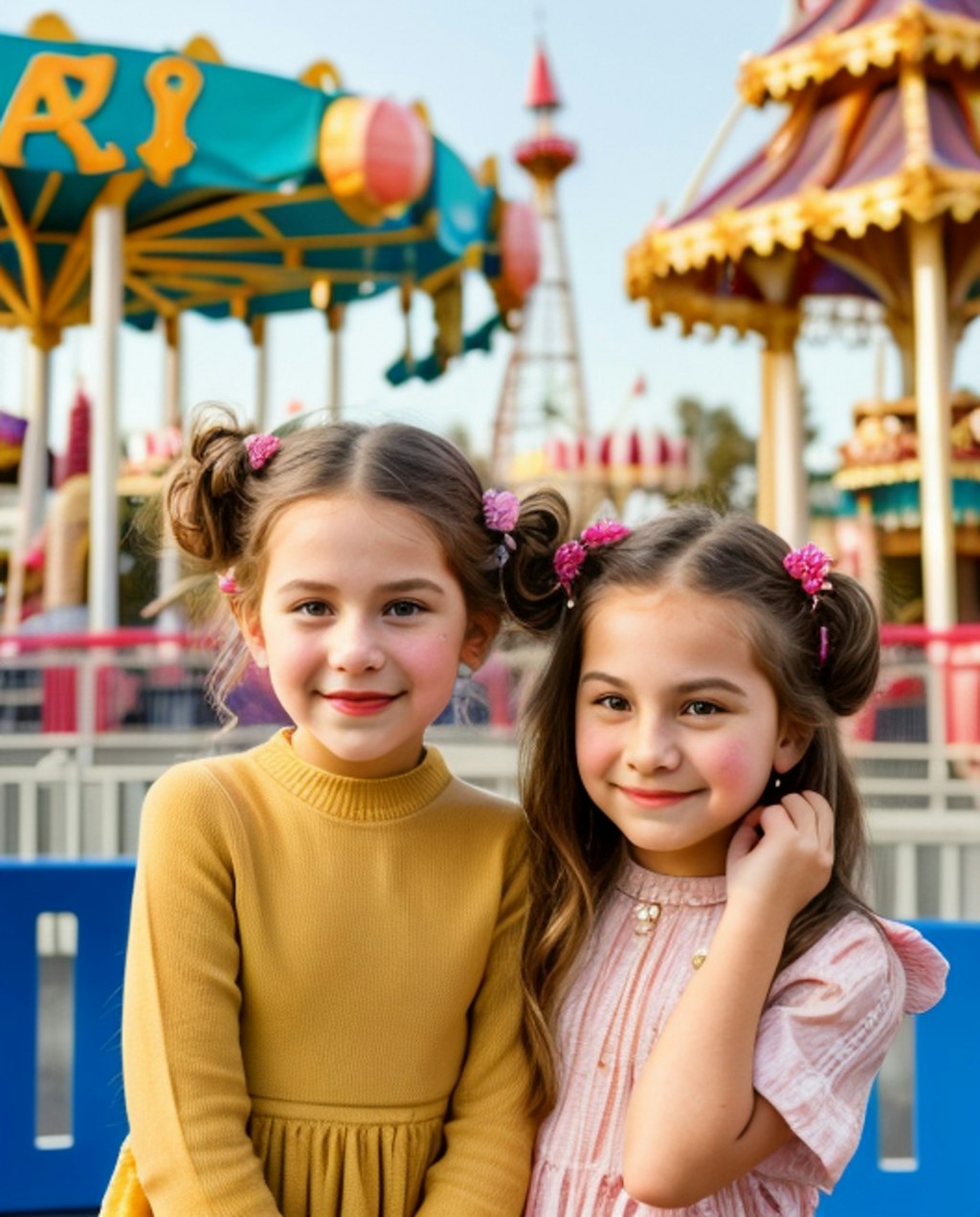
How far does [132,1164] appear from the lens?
5.58 feet

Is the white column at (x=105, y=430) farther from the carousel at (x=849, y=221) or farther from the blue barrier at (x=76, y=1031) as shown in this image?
the blue barrier at (x=76, y=1031)

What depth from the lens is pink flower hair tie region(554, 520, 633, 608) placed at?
6.00 feet

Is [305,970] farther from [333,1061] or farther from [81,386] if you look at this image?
[81,386]

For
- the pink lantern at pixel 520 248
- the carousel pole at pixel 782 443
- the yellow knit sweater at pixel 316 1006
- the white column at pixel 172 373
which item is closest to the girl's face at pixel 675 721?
the yellow knit sweater at pixel 316 1006

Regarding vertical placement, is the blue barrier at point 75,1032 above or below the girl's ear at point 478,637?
below

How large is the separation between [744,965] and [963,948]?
87 cm

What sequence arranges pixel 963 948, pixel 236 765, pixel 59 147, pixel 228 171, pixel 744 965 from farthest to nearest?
pixel 228 171 < pixel 59 147 < pixel 963 948 < pixel 236 765 < pixel 744 965

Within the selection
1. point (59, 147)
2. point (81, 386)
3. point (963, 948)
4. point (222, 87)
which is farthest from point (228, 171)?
point (963, 948)

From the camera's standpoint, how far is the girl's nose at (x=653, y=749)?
1.61 meters

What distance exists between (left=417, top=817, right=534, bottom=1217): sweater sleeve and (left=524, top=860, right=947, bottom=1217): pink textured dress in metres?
0.05

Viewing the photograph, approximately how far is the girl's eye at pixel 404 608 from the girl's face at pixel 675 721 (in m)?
0.21

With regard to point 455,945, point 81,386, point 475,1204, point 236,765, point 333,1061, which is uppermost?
point 81,386

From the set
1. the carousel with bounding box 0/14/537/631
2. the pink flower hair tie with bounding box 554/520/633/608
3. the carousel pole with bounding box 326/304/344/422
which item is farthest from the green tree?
the pink flower hair tie with bounding box 554/520/633/608

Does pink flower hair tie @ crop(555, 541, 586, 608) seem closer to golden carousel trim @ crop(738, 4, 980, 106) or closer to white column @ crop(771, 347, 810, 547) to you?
golden carousel trim @ crop(738, 4, 980, 106)
